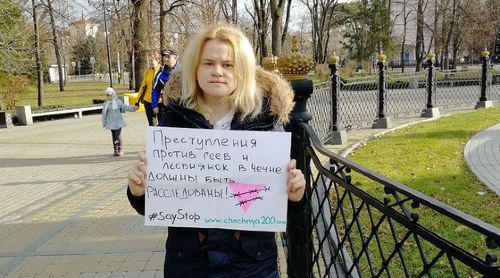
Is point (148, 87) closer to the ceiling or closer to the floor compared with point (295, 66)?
closer to the floor

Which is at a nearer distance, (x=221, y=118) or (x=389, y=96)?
(x=221, y=118)

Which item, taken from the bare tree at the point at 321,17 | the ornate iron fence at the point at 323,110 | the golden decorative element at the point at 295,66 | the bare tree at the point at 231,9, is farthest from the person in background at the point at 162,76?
the bare tree at the point at 321,17

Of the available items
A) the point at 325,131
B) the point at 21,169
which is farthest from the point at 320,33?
the point at 21,169

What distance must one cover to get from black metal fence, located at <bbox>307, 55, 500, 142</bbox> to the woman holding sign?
713 centimetres

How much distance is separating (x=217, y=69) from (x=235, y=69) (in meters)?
0.08

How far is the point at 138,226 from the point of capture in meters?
4.97

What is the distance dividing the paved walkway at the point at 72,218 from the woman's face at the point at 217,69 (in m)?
2.37

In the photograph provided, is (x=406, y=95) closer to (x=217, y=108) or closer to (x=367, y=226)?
(x=367, y=226)

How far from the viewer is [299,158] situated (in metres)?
2.67

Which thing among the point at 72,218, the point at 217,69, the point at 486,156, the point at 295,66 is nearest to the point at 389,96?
the point at 486,156

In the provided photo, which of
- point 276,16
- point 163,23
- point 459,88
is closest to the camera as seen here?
point 276,16

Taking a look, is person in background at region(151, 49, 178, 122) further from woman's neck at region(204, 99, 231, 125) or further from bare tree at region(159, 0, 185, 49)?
bare tree at region(159, 0, 185, 49)

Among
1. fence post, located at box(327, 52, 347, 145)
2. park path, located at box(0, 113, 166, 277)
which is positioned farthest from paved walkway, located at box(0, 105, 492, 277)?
fence post, located at box(327, 52, 347, 145)

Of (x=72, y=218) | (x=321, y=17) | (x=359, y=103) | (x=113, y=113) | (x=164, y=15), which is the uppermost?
(x=321, y=17)
